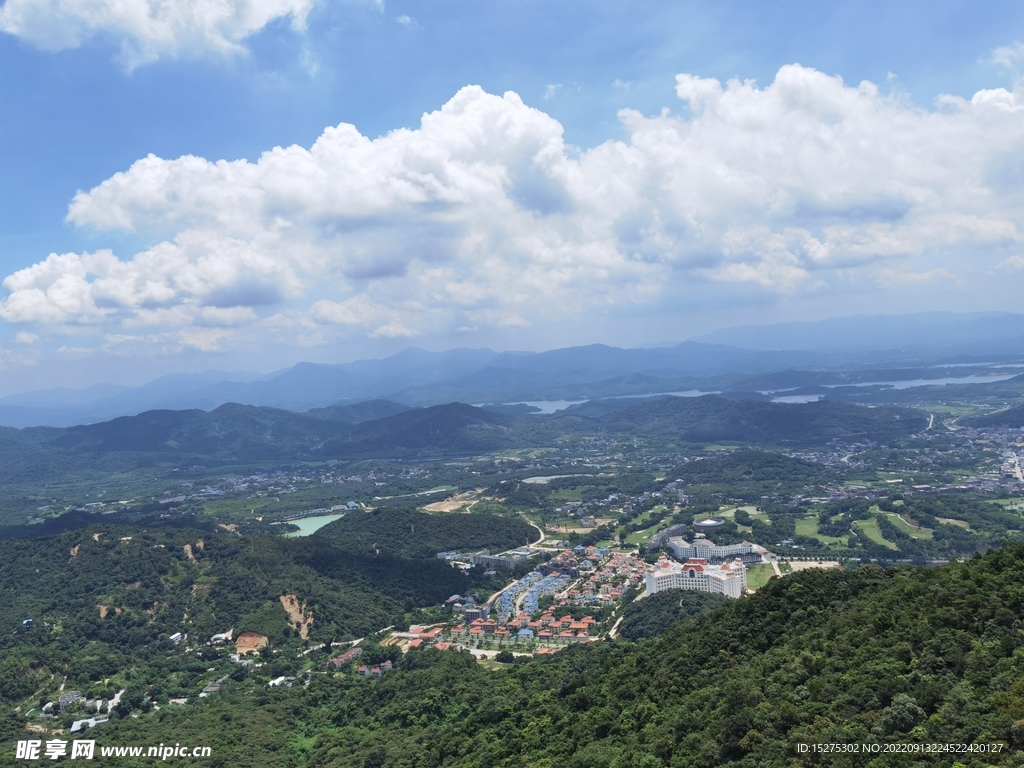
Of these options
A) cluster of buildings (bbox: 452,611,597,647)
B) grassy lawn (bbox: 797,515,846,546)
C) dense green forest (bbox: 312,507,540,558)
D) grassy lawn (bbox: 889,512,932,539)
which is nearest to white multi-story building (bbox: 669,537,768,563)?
grassy lawn (bbox: 797,515,846,546)

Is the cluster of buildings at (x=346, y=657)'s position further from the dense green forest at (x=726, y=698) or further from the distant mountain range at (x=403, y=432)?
the distant mountain range at (x=403, y=432)

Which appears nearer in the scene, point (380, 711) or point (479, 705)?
point (479, 705)

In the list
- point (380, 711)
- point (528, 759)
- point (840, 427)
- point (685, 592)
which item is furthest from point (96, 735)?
point (840, 427)

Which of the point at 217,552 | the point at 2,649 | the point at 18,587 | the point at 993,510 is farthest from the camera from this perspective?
the point at 993,510

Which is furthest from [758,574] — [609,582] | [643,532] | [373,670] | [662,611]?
[373,670]

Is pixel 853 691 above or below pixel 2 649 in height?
above

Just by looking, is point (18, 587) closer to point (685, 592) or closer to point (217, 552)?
point (217, 552)

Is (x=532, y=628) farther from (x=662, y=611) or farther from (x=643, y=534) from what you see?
(x=643, y=534)
